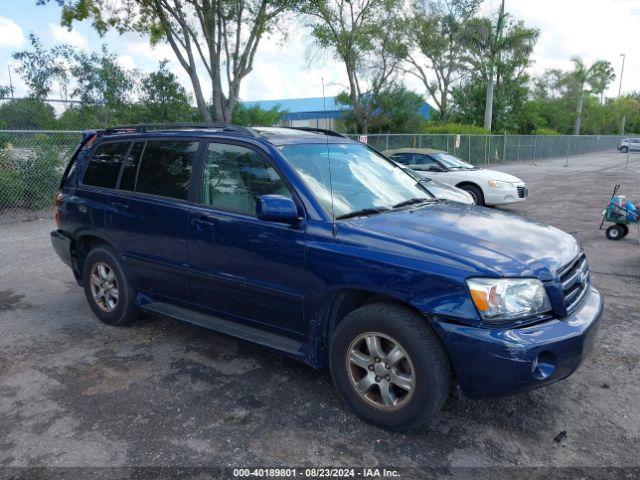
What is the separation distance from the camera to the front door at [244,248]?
3586 millimetres

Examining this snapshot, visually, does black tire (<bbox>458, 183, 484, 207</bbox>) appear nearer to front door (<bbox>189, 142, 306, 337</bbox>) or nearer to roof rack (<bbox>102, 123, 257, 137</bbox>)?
roof rack (<bbox>102, 123, 257, 137</bbox>)

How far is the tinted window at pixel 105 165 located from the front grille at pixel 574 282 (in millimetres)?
3725

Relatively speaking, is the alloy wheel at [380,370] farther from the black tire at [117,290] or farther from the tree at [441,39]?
the tree at [441,39]

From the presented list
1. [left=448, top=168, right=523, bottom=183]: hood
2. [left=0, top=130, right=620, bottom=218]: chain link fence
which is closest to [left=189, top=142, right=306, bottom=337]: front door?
[left=0, top=130, right=620, bottom=218]: chain link fence

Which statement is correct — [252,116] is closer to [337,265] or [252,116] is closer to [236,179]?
[236,179]

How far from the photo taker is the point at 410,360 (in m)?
3.06

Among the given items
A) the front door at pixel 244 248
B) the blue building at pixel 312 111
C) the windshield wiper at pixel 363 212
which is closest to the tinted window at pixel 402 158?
the front door at pixel 244 248

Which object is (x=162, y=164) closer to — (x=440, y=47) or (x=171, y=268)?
(x=171, y=268)

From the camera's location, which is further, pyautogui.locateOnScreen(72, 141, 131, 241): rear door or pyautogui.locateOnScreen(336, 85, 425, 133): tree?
pyautogui.locateOnScreen(336, 85, 425, 133): tree

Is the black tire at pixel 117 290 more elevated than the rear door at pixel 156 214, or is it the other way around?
the rear door at pixel 156 214

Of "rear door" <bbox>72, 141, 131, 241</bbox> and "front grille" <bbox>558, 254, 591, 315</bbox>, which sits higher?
"rear door" <bbox>72, 141, 131, 241</bbox>

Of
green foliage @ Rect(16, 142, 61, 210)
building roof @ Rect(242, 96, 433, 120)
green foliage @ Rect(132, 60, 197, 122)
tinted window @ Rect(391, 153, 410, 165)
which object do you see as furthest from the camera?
building roof @ Rect(242, 96, 433, 120)

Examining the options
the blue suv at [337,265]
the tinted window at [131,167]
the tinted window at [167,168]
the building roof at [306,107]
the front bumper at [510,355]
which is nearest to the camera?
the front bumper at [510,355]

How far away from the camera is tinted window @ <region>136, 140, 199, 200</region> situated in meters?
4.30
